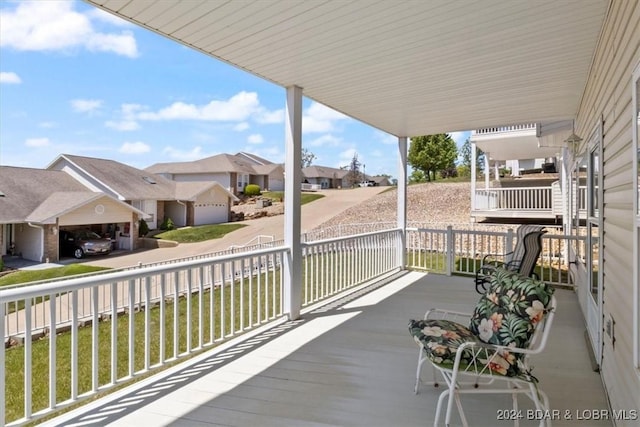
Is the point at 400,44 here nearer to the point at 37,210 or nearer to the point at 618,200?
the point at 618,200

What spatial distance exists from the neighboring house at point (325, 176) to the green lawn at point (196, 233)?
22429 millimetres

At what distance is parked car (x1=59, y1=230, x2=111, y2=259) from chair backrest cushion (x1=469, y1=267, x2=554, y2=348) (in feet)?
33.4

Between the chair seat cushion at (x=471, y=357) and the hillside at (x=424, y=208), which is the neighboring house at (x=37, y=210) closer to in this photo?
the chair seat cushion at (x=471, y=357)

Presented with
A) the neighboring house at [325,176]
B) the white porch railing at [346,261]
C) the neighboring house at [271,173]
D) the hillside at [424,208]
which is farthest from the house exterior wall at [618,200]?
the neighboring house at [325,176]

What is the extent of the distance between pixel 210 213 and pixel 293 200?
783 inches

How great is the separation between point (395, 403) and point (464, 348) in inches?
28.4

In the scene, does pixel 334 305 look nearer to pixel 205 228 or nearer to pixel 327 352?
pixel 327 352

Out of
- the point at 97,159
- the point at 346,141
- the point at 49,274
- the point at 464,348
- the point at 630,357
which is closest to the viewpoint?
the point at 630,357

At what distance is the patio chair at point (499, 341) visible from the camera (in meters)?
2.27

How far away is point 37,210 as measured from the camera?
8398 millimetres

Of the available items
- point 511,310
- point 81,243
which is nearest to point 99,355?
point 511,310

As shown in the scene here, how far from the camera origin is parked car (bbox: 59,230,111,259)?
1001 centimetres

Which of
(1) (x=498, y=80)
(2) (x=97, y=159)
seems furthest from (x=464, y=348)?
(2) (x=97, y=159)

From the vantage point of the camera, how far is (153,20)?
2.88 metres
